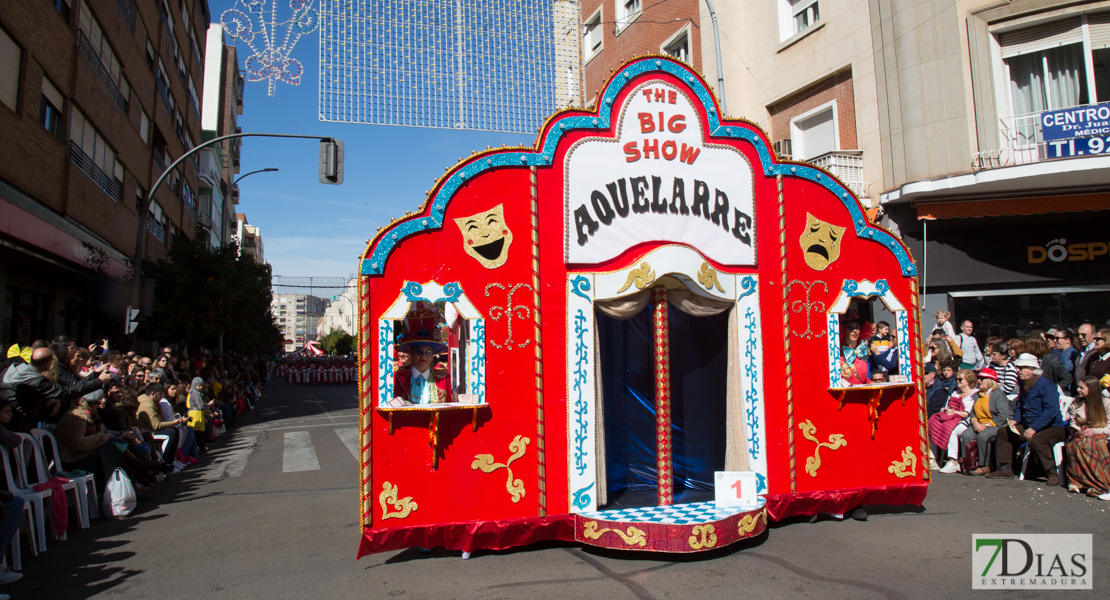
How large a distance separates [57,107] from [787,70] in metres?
16.9

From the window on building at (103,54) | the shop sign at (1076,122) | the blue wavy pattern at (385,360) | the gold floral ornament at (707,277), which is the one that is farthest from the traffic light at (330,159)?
the shop sign at (1076,122)

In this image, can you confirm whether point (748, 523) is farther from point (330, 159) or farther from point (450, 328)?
point (330, 159)

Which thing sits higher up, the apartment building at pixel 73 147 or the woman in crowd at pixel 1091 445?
the apartment building at pixel 73 147

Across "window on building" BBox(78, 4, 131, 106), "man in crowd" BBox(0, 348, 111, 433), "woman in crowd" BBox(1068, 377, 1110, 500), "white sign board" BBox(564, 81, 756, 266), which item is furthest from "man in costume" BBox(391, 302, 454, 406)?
"window on building" BBox(78, 4, 131, 106)

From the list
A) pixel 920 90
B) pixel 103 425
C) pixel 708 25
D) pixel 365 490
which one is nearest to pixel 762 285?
pixel 365 490

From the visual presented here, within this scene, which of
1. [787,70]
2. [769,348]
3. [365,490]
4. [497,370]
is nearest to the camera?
[365,490]

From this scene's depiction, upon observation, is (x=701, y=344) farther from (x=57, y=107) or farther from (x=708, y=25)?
(x=57, y=107)

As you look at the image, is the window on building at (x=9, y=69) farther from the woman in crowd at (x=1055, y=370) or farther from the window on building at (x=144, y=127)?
the woman in crowd at (x=1055, y=370)

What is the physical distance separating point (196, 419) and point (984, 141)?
15.8m

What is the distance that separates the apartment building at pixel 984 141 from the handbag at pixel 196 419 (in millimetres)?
12159

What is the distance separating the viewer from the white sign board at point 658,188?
617 centimetres

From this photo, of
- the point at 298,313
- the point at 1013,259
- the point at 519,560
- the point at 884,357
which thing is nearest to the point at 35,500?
the point at 519,560

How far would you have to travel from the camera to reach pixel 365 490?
5.38 meters

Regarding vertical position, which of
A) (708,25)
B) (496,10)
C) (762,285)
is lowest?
(762,285)
